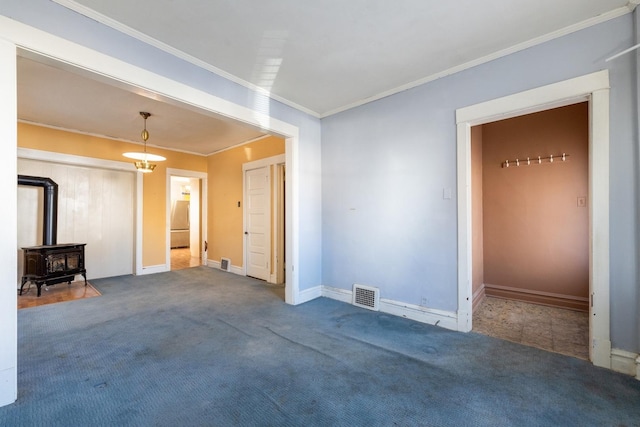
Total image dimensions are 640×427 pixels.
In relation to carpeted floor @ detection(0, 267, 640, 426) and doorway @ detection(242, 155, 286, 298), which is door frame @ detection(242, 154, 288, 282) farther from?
carpeted floor @ detection(0, 267, 640, 426)

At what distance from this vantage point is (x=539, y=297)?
3.75 meters

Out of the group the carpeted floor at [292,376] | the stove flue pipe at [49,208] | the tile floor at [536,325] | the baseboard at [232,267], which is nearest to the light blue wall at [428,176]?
the tile floor at [536,325]

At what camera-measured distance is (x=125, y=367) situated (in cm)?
220

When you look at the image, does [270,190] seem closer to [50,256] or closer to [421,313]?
[421,313]

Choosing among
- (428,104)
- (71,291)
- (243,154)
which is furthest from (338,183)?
(71,291)

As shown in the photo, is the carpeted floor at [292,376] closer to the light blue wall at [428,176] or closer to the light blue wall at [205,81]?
the light blue wall at [428,176]

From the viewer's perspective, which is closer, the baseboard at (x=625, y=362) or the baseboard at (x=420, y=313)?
the baseboard at (x=625, y=362)

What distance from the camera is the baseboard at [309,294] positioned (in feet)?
12.5

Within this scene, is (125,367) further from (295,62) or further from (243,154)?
(243,154)

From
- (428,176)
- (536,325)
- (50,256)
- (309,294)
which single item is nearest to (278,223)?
(309,294)

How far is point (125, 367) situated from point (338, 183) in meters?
3.06

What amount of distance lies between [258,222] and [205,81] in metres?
2.96

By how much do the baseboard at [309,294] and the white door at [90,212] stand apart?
415 cm

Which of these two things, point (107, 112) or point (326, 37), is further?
point (107, 112)
